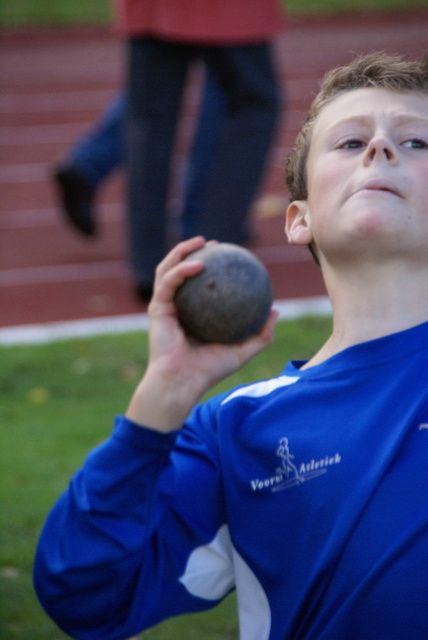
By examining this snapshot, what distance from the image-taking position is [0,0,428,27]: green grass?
2445 centimetres

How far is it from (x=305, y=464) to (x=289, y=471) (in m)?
0.04

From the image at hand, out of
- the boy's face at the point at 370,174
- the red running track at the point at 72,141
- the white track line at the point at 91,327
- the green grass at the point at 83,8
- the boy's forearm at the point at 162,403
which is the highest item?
the boy's face at the point at 370,174

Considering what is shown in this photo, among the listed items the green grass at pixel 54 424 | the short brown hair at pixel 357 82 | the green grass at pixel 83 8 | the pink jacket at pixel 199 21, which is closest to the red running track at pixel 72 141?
the green grass at pixel 83 8

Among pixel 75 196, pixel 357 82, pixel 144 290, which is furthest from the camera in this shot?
pixel 75 196

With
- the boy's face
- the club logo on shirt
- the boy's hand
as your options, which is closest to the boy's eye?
the boy's face

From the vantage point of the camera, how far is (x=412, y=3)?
26219mm

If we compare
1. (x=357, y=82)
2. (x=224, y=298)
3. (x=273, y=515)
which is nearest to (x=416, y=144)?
(x=357, y=82)

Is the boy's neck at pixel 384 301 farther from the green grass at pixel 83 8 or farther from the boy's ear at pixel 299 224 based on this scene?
the green grass at pixel 83 8

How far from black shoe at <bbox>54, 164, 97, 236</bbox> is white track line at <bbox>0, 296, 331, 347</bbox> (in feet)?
3.87

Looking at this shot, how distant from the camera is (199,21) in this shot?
5.74 m

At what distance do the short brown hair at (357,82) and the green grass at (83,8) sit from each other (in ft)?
75.0

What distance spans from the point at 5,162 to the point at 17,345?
6.40m

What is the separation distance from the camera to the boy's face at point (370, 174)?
2.21 meters

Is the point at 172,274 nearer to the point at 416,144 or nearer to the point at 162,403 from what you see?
the point at 162,403
